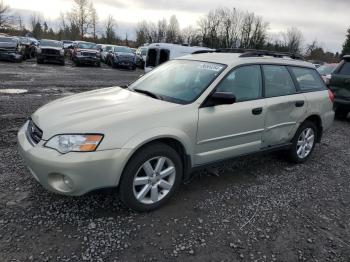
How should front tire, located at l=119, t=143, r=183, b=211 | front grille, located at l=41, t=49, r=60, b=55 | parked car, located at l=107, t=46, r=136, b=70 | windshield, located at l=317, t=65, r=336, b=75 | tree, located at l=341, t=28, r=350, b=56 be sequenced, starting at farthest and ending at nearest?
tree, located at l=341, t=28, r=350, b=56 → parked car, located at l=107, t=46, r=136, b=70 → front grille, located at l=41, t=49, r=60, b=55 → windshield, located at l=317, t=65, r=336, b=75 → front tire, located at l=119, t=143, r=183, b=211

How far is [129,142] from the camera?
3.31 meters

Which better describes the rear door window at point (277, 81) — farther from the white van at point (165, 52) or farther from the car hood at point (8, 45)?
the car hood at point (8, 45)

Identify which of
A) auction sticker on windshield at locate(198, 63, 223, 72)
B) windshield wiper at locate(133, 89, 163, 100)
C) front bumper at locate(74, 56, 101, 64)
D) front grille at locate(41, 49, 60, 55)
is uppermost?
auction sticker on windshield at locate(198, 63, 223, 72)

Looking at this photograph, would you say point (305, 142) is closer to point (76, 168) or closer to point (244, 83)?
point (244, 83)

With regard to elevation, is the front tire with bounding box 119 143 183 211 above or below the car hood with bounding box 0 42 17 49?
→ below

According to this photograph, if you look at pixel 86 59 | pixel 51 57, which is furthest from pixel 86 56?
pixel 51 57

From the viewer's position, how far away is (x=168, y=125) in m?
3.61

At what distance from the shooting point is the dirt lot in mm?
3086

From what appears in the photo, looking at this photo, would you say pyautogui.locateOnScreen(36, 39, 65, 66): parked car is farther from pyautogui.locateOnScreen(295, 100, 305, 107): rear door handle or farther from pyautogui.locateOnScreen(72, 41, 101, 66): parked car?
pyautogui.locateOnScreen(295, 100, 305, 107): rear door handle

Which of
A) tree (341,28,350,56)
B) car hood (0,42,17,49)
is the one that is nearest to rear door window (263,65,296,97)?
car hood (0,42,17,49)

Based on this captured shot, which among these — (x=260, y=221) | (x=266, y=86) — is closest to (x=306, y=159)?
(x=266, y=86)

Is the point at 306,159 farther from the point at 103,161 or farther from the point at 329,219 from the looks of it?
the point at 103,161

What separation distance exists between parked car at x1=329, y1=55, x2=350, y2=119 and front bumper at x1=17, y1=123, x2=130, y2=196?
7439 mm

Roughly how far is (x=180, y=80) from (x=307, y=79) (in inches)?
93.0
